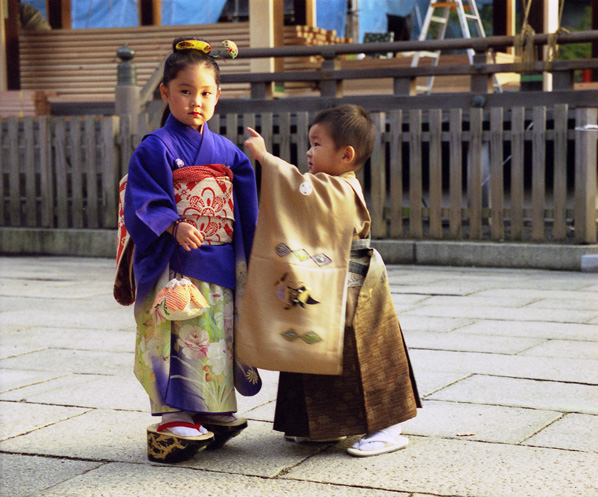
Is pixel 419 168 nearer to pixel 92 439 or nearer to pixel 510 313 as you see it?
pixel 510 313

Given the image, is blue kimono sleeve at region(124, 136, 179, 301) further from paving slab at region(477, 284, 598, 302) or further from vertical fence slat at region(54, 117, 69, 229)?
vertical fence slat at region(54, 117, 69, 229)

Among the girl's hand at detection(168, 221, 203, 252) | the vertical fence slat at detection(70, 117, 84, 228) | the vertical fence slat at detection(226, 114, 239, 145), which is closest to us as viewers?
the girl's hand at detection(168, 221, 203, 252)

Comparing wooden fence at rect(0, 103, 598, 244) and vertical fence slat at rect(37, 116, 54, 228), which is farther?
vertical fence slat at rect(37, 116, 54, 228)

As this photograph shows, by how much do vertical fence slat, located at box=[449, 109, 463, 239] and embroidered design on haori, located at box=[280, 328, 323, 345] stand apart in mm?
5172

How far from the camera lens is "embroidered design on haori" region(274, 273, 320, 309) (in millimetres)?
2578

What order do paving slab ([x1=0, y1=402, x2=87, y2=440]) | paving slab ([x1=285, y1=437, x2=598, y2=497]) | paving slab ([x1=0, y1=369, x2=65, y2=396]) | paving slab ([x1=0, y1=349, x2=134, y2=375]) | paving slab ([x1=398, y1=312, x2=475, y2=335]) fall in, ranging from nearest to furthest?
paving slab ([x1=285, y1=437, x2=598, y2=497]) < paving slab ([x1=0, y1=402, x2=87, y2=440]) < paving slab ([x1=0, y1=369, x2=65, y2=396]) < paving slab ([x1=0, y1=349, x2=134, y2=375]) < paving slab ([x1=398, y1=312, x2=475, y2=335])

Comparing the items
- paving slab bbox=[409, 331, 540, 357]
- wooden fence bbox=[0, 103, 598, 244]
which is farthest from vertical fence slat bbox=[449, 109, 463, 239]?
paving slab bbox=[409, 331, 540, 357]

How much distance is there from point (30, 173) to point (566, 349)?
6.33 m

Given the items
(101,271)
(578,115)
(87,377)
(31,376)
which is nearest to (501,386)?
(87,377)

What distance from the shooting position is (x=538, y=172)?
7.21 m

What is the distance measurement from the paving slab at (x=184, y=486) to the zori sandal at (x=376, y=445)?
0.28 m

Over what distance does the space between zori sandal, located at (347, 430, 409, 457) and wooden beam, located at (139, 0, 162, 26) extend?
1075 cm

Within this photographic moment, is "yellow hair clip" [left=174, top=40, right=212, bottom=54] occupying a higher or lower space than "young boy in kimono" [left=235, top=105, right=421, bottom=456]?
higher

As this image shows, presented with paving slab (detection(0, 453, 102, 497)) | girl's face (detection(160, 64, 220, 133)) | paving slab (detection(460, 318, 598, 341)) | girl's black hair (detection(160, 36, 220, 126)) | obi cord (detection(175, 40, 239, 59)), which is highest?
obi cord (detection(175, 40, 239, 59))
